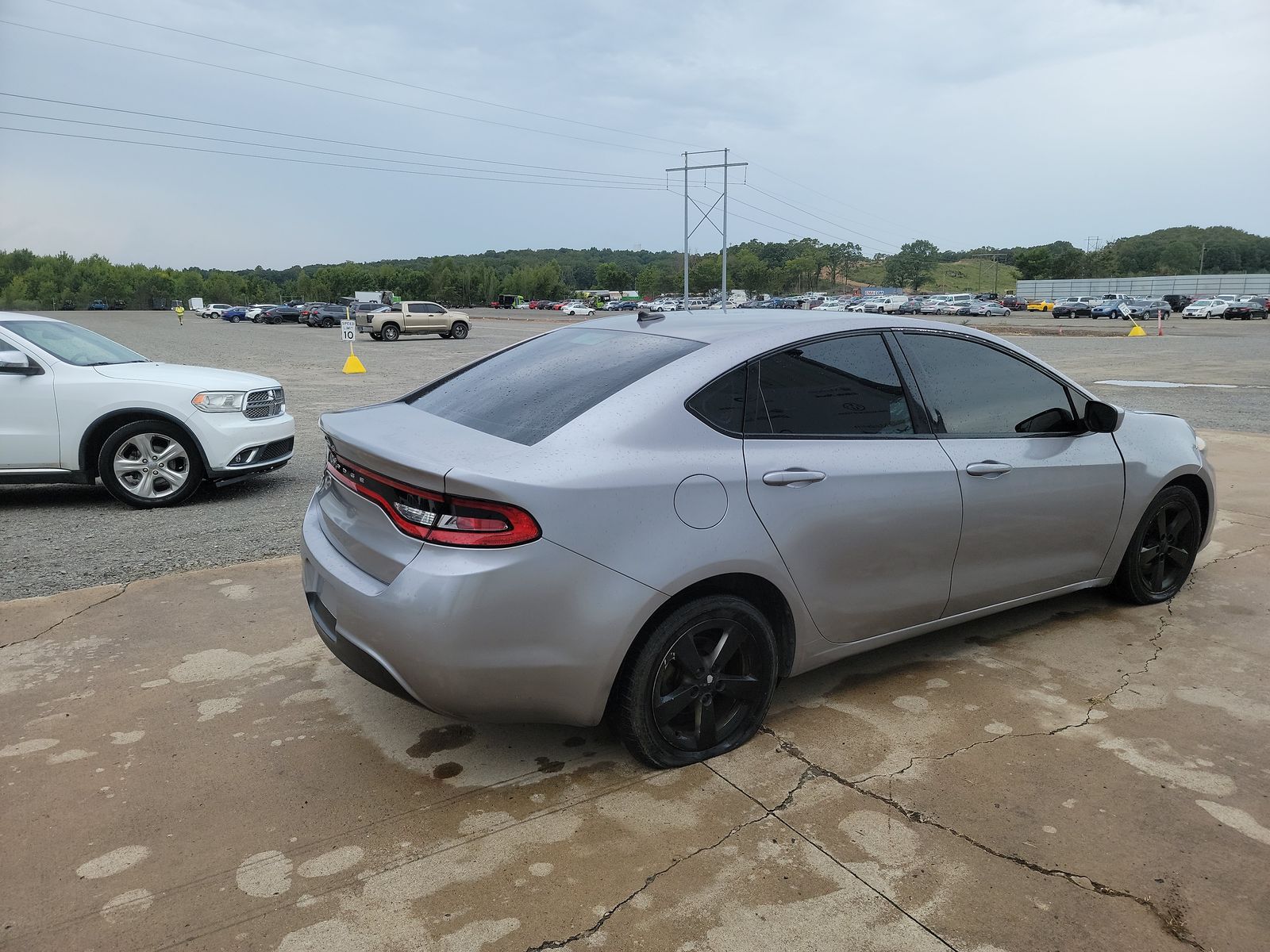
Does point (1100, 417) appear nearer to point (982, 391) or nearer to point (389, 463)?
point (982, 391)

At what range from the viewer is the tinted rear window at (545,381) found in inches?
122

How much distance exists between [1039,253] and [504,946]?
159m

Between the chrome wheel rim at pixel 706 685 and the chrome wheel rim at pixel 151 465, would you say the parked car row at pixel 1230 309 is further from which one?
the chrome wheel rim at pixel 706 685

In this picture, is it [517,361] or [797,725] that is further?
[517,361]

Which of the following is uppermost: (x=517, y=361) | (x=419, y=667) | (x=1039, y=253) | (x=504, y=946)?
(x=1039, y=253)

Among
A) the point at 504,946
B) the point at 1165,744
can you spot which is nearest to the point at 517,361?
the point at 504,946

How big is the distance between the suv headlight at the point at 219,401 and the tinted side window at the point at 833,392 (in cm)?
520

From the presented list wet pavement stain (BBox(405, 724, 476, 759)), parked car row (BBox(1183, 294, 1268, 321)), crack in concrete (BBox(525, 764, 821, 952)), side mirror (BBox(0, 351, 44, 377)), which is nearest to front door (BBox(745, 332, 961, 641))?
crack in concrete (BBox(525, 764, 821, 952))

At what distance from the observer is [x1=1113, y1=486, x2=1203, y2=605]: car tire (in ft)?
14.8

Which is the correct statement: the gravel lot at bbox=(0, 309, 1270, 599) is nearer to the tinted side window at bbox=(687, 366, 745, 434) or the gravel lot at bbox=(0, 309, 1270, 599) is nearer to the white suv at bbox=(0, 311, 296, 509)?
the white suv at bbox=(0, 311, 296, 509)

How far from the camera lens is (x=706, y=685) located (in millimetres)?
3100

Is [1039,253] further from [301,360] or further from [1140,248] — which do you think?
[301,360]

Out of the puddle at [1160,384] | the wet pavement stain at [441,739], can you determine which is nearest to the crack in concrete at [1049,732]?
the wet pavement stain at [441,739]

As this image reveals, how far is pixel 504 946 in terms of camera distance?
2.30m
